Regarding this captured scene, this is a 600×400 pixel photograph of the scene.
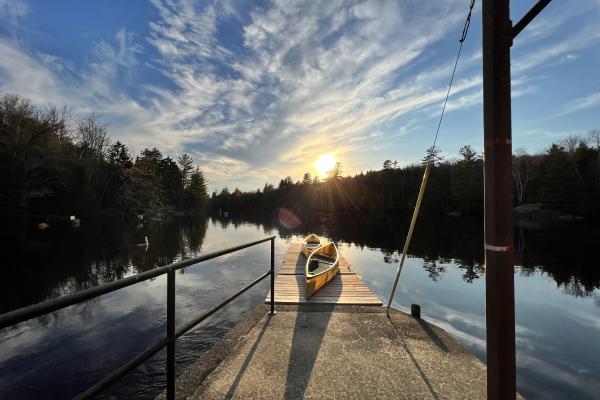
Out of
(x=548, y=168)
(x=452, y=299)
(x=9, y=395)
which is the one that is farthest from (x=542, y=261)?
(x=548, y=168)

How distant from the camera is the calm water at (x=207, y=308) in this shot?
18.1 ft

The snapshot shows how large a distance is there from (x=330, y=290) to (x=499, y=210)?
6.20 meters

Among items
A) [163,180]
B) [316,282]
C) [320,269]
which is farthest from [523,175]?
[163,180]

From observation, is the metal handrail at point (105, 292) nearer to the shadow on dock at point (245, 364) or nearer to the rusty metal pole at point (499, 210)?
the shadow on dock at point (245, 364)

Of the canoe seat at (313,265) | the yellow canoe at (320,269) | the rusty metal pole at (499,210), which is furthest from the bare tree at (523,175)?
the rusty metal pole at (499,210)

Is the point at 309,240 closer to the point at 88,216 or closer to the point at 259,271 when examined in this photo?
the point at 259,271

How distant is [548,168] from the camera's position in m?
46.5

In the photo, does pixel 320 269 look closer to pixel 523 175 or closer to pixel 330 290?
pixel 330 290

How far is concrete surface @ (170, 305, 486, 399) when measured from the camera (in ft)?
8.82

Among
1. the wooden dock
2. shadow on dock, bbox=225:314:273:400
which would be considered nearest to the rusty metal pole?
shadow on dock, bbox=225:314:273:400

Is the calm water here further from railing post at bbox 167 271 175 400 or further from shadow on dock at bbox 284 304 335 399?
railing post at bbox 167 271 175 400

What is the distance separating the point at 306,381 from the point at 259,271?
1095 cm

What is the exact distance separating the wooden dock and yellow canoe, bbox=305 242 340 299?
160 mm

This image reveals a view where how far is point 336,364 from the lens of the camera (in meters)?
3.16
